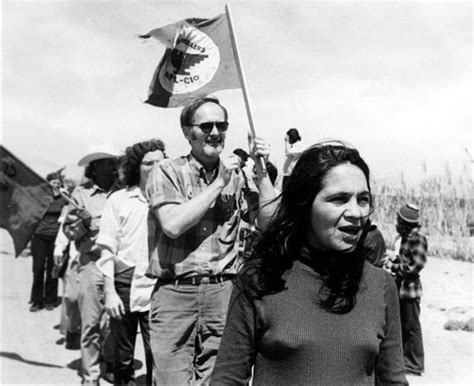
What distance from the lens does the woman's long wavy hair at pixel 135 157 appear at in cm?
491

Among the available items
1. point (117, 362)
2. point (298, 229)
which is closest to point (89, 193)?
point (117, 362)

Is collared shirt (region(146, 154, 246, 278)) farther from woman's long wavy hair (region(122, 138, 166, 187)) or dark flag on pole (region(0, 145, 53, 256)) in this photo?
dark flag on pole (region(0, 145, 53, 256))

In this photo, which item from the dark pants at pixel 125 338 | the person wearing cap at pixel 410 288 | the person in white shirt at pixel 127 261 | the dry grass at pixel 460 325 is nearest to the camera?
the person in white shirt at pixel 127 261

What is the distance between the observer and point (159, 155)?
4.93m

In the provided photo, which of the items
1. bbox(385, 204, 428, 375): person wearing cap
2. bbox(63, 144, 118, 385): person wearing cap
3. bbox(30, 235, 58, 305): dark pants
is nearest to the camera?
bbox(63, 144, 118, 385): person wearing cap

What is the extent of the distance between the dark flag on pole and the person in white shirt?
0.54m

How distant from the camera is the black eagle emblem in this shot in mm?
4238

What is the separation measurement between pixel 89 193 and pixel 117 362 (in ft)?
5.67

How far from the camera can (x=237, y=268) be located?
3328mm

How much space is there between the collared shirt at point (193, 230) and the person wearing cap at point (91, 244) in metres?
1.98

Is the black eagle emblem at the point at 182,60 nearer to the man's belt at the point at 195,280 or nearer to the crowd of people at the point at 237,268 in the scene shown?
the crowd of people at the point at 237,268

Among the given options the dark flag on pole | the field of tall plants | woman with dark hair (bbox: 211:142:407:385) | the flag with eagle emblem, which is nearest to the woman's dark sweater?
woman with dark hair (bbox: 211:142:407:385)

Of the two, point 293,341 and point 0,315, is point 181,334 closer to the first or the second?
point 293,341

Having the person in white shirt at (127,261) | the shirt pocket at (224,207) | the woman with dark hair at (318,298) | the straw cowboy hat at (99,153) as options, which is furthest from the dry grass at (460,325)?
the woman with dark hair at (318,298)
